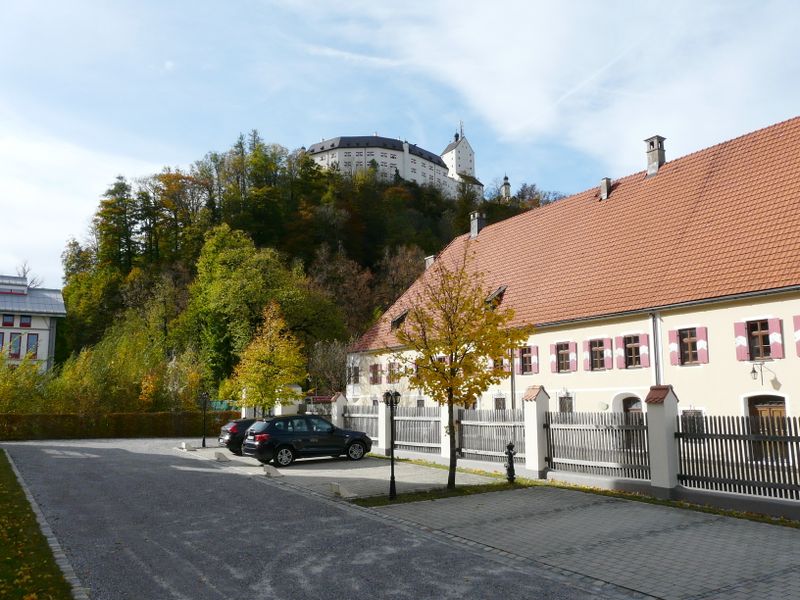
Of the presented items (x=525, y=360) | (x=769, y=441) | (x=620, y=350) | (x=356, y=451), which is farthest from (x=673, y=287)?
(x=356, y=451)

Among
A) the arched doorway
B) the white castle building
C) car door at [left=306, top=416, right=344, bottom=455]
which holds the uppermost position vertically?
the white castle building

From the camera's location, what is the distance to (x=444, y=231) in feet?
239

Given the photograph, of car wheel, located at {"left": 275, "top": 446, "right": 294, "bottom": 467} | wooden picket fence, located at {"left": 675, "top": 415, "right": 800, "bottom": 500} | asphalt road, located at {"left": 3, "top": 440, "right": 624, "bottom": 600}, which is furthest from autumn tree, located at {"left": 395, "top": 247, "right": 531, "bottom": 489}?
car wheel, located at {"left": 275, "top": 446, "right": 294, "bottom": 467}

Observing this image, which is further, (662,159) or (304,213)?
(304,213)

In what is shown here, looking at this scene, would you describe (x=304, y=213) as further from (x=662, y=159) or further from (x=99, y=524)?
(x=99, y=524)

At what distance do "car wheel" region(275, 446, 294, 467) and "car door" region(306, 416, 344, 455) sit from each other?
851 mm

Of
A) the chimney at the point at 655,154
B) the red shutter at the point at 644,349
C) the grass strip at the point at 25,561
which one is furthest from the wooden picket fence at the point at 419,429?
the chimney at the point at 655,154

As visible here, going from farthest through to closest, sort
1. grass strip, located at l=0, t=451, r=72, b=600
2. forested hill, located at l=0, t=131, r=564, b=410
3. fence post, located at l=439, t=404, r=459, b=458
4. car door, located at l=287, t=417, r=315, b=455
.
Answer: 1. forested hill, located at l=0, t=131, r=564, b=410
2. car door, located at l=287, t=417, r=315, b=455
3. fence post, located at l=439, t=404, r=459, b=458
4. grass strip, located at l=0, t=451, r=72, b=600

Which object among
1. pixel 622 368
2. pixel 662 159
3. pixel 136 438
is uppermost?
Result: pixel 662 159

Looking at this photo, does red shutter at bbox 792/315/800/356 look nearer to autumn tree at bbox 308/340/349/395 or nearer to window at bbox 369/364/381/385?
window at bbox 369/364/381/385

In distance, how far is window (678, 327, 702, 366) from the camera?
799 inches

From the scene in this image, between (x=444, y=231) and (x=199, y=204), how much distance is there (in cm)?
2919

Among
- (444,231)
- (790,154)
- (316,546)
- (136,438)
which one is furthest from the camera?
(444,231)

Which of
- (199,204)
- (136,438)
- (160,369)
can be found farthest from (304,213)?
(136,438)
